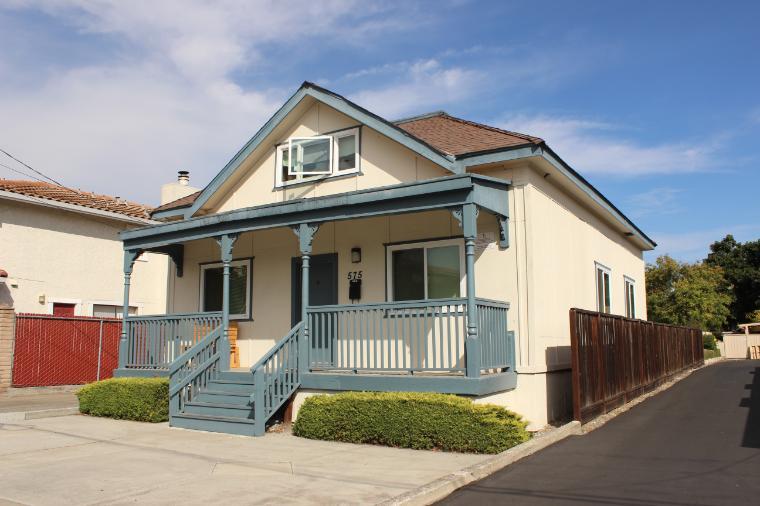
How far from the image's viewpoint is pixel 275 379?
11.0 meters

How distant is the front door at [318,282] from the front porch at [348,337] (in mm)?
70

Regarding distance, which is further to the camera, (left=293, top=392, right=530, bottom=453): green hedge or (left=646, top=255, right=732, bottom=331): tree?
(left=646, top=255, right=732, bottom=331): tree

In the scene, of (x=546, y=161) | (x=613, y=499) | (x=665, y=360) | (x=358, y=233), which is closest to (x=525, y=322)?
(x=546, y=161)

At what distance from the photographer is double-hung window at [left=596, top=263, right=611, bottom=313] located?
15486mm

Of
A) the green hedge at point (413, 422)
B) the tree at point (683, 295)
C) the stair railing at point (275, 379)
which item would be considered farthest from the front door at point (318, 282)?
the tree at point (683, 295)

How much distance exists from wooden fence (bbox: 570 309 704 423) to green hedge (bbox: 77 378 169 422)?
7143mm

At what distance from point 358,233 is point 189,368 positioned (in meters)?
4.03

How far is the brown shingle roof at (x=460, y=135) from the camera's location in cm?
1143

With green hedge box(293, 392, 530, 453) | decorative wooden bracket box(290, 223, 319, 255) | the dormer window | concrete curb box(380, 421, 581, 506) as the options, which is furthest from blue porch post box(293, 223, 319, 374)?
concrete curb box(380, 421, 581, 506)

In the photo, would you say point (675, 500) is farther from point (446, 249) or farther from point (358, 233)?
point (358, 233)

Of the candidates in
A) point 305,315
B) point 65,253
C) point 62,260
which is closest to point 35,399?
point 62,260

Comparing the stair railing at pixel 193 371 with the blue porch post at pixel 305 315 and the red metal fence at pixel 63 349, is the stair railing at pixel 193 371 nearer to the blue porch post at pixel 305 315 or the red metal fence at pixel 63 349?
the blue porch post at pixel 305 315

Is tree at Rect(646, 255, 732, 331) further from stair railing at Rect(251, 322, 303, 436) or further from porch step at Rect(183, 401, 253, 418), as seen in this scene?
porch step at Rect(183, 401, 253, 418)

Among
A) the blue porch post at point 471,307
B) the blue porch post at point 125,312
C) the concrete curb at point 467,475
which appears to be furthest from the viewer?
the blue porch post at point 125,312
